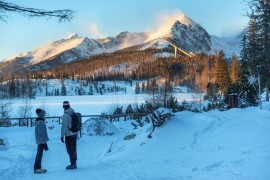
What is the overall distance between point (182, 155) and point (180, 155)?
0.07 meters

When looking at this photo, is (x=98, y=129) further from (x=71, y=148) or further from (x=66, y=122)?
(x=66, y=122)

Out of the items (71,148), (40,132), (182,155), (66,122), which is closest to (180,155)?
(182,155)

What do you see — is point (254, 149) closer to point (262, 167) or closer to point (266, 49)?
point (262, 167)

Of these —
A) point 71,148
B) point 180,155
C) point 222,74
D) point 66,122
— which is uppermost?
point 222,74

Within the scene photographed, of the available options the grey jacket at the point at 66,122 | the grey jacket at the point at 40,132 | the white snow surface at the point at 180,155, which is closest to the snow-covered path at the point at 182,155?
the white snow surface at the point at 180,155

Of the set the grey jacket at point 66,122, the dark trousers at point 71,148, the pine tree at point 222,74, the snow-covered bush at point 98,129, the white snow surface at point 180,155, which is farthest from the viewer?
the pine tree at point 222,74

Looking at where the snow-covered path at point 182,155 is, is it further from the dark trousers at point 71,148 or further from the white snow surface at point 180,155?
the dark trousers at point 71,148

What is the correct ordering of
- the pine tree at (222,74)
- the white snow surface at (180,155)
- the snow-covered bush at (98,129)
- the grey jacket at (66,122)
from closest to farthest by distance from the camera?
the white snow surface at (180,155) < the grey jacket at (66,122) < the snow-covered bush at (98,129) < the pine tree at (222,74)

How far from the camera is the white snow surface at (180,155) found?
31.6 ft

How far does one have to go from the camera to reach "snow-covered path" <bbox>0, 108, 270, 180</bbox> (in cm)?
962

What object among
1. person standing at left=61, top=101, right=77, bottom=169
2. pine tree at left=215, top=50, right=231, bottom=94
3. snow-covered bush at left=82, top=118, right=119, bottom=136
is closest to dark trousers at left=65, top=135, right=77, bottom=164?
person standing at left=61, top=101, right=77, bottom=169

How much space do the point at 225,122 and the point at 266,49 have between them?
390 centimetres

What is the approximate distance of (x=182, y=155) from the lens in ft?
37.8

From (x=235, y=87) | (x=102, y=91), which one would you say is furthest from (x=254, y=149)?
(x=102, y=91)
